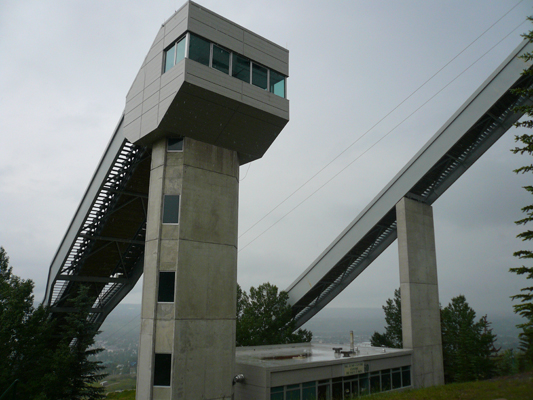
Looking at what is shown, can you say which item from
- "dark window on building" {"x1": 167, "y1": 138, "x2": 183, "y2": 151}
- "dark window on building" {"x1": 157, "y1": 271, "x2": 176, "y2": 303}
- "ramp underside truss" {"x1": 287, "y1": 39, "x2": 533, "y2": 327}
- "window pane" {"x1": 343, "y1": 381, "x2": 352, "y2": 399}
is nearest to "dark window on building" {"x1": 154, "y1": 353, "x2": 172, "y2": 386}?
"dark window on building" {"x1": 157, "y1": 271, "x2": 176, "y2": 303}

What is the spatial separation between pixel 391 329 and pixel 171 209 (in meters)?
35.7

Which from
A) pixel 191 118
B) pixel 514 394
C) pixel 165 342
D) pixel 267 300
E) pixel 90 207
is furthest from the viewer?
pixel 267 300

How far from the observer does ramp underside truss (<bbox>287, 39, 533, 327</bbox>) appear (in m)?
25.7

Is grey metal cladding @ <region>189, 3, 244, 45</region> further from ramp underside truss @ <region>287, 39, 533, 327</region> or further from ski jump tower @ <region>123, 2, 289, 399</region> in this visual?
ramp underside truss @ <region>287, 39, 533, 327</region>

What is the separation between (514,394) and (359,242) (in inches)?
647

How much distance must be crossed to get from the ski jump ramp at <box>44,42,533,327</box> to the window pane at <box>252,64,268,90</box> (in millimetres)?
6924

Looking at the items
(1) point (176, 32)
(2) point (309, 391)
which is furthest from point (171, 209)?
(2) point (309, 391)

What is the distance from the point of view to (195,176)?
19.4 m

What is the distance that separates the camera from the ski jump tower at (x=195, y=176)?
17.4 metres

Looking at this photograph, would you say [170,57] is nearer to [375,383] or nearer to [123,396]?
[375,383]

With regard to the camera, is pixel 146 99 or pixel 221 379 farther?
pixel 146 99

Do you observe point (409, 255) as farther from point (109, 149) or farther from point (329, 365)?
point (109, 149)

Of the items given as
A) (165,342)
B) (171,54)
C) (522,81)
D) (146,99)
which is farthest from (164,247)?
(522,81)

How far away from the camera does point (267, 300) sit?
119 feet
